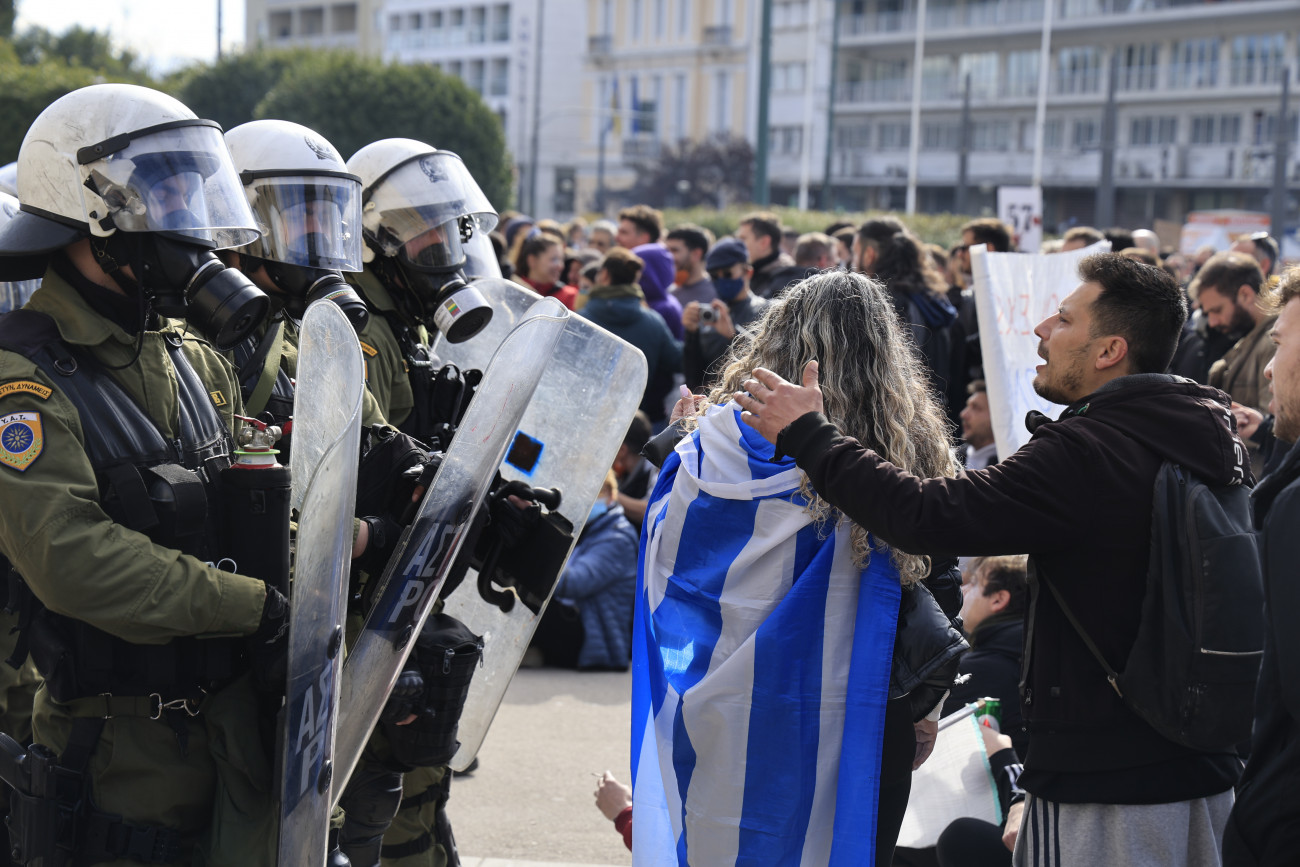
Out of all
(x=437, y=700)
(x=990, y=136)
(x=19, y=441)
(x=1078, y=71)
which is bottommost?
(x=437, y=700)

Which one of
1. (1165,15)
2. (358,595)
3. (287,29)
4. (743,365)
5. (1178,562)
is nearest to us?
(1178,562)

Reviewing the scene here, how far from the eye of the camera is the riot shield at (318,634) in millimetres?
2148

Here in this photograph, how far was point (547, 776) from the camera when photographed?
4527 mm

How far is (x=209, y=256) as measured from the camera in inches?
90.8

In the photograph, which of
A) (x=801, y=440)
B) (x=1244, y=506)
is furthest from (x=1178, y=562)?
(x=801, y=440)

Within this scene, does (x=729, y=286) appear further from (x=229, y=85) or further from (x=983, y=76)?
(x=983, y=76)

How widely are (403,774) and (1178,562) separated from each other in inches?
75.0

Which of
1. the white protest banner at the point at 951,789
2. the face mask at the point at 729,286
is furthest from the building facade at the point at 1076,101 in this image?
the white protest banner at the point at 951,789

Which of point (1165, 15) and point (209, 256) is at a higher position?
point (1165, 15)

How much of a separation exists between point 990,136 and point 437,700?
51.3m

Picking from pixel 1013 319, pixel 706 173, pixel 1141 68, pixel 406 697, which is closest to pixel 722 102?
pixel 706 173

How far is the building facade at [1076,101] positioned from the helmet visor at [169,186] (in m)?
45.2

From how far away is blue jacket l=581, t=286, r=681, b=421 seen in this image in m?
6.59

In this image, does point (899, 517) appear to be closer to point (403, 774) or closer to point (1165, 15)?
point (403, 774)
